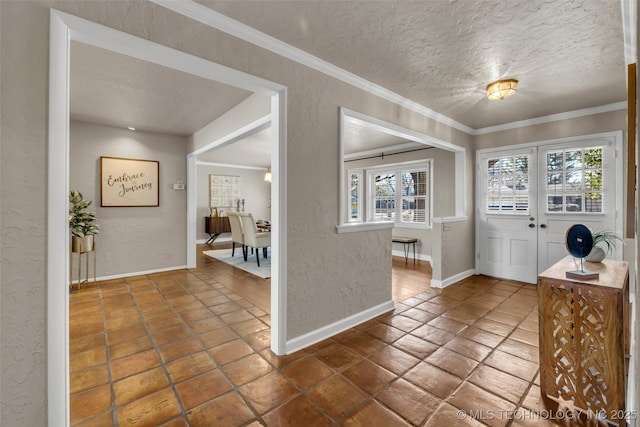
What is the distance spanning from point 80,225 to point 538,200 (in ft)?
21.3

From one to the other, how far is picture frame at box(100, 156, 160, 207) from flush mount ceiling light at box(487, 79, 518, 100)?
5.01 meters

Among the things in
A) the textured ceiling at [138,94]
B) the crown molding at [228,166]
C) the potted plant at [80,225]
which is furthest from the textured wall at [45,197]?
the crown molding at [228,166]

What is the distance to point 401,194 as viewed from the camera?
634 centimetres

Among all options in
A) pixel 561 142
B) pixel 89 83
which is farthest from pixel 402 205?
pixel 89 83

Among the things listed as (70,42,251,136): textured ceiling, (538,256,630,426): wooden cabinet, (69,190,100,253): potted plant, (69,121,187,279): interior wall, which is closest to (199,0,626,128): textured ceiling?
(70,42,251,136): textured ceiling

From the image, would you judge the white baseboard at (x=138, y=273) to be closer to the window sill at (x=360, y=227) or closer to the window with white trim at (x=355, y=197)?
the window sill at (x=360, y=227)

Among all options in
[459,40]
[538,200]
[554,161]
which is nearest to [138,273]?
[459,40]

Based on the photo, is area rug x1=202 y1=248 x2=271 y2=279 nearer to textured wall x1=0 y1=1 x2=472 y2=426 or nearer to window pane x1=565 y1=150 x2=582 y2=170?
textured wall x1=0 y1=1 x2=472 y2=426

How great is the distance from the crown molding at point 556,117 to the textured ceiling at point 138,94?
3.84 meters

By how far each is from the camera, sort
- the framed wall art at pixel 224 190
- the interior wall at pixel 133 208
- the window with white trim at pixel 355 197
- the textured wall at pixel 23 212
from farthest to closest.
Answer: the framed wall art at pixel 224 190, the window with white trim at pixel 355 197, the interior wall at pixel 133 208, the textured wall at pixel 23 212

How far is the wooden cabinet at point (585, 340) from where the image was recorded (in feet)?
4.75

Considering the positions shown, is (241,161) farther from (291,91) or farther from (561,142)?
(561,142)

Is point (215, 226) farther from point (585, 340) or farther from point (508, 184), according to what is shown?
point (585, 340)

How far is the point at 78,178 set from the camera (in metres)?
4.12
